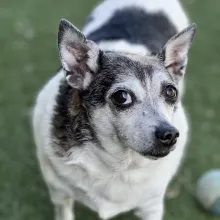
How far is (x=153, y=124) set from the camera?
2789 millimetres

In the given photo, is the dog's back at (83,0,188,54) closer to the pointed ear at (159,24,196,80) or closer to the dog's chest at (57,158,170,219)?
the pointed ear at (159,24,196,80)

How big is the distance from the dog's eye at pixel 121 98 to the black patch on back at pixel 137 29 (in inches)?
39.2

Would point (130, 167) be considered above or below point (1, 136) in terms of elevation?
above

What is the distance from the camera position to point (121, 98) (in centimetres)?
293

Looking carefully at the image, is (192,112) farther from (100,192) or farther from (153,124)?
(153,124)

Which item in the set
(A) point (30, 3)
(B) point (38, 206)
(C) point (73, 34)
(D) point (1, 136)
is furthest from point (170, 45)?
(A) point (30, 3)

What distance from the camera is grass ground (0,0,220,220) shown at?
4078mm

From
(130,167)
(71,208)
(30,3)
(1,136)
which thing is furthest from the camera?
(30,3)

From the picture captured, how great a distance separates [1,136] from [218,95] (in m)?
2.06

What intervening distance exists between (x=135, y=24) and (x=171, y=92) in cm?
114

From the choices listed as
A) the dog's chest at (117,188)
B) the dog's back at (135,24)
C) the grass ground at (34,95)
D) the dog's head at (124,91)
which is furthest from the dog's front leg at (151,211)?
the dog's back at (135,24)

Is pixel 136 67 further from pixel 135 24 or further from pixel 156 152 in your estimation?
pixel 135 24

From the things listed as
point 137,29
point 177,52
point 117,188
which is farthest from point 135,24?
point 117,188

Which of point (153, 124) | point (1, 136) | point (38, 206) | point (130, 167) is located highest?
point (153, 124)
